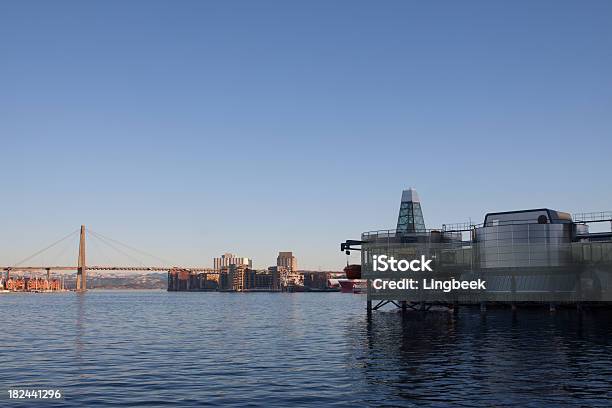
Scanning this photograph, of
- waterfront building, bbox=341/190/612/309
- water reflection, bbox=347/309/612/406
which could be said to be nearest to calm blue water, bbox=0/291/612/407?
water reflection, bbox=347/309/612/406

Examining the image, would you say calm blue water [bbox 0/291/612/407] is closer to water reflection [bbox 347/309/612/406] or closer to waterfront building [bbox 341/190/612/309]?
water reflection [bbox 347/309/612/406]

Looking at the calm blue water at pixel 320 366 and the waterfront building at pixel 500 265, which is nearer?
the calm blue water at pixel 320 366

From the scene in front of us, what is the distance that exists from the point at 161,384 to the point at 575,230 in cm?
8787

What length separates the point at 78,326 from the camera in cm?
8588

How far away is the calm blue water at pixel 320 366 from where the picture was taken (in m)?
32.3

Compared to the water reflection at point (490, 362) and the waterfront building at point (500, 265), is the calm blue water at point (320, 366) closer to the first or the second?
the water reflection at point (490, 362)

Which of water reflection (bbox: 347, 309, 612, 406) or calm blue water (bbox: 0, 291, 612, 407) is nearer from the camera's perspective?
calm blue water (bbox: 0, 291, 612, 407)

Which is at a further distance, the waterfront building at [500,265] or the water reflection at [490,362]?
the waterfront building at [500,265]

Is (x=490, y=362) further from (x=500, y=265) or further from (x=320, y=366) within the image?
(x=500, y=265)

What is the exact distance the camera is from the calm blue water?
32.3 meters

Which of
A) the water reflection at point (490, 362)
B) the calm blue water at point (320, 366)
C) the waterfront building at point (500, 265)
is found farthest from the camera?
the waterfront building at point (500, 265)

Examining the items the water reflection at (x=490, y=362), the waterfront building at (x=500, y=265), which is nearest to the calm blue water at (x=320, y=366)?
the water reflection at (x=490, y=362)

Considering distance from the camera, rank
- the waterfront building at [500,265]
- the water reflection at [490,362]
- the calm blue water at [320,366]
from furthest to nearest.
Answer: the waterfront building at [500,265], the water reflection at [490,362], the calm blue water at [320,366]

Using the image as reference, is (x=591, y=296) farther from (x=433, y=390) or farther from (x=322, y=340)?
(x=433, y=390)
